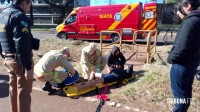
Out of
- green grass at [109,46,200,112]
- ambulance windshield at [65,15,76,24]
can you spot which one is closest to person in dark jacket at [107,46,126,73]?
green grass at [109,46,200,112]

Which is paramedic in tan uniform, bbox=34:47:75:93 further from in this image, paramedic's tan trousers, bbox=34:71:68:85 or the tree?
the tree

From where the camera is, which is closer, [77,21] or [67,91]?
[67,91]

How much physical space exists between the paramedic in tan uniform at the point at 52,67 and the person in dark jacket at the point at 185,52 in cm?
250

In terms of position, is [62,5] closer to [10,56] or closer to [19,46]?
[10,56]

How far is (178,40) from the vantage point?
279 cm

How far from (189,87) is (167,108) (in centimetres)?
132

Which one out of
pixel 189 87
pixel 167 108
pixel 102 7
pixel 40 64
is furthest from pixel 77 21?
pixel 189 87

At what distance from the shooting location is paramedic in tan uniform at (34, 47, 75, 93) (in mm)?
4930

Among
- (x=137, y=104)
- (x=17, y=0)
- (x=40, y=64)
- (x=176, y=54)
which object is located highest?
(x=17, y=0)

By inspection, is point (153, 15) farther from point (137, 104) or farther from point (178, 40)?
point (178, 40)

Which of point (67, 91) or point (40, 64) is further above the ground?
point (40, 64)

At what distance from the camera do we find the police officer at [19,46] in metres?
3.09

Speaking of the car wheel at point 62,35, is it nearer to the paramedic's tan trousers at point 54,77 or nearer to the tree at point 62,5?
the paramedic's tan trousers at point 54,77

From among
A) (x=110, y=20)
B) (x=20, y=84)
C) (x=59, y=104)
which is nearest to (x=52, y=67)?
(x=59, y=104)
